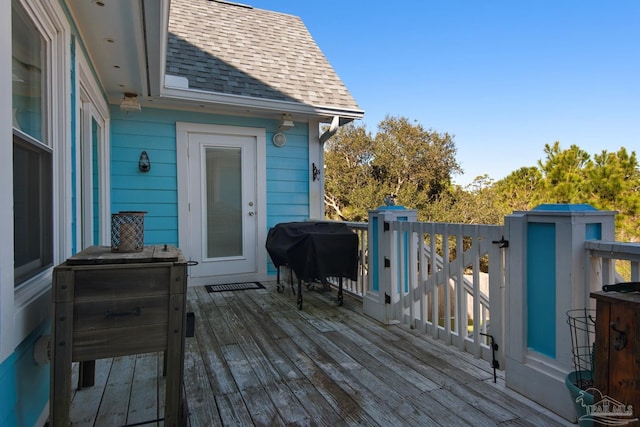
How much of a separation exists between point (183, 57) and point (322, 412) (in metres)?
4.46

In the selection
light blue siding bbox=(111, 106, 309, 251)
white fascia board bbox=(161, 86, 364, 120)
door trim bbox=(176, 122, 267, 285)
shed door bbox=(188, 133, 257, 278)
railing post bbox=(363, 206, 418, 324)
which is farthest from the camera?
shed door bbox=(188, 133, 257, 278)

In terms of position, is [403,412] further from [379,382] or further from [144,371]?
[144,371]

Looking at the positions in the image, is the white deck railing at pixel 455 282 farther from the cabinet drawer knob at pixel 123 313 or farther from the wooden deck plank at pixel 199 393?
the cabinet drawer knob at pixel 123 313

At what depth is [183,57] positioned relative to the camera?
4609 millimetres

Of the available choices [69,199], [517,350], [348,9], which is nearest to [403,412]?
[517,350]

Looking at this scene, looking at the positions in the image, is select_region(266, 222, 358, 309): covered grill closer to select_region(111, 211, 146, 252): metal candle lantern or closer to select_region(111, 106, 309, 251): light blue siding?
select_region(111, 106, 309, 251): light blue siding

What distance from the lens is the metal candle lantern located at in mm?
1668

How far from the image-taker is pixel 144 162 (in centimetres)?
427

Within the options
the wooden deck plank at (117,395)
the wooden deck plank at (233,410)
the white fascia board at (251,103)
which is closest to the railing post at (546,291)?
the wooden deck plank at (233,410)

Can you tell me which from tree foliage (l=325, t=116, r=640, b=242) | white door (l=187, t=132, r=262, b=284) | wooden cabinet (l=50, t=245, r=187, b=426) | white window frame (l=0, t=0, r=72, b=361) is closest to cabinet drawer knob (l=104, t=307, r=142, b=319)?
wooden cabinet (l=50, t=245, r=187, b=426)

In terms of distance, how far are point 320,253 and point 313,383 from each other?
1541mm

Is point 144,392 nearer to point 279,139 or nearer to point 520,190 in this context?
point 279,139

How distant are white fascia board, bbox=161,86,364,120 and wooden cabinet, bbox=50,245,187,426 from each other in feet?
9.81

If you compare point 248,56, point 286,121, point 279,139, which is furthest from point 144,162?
point 248,56
